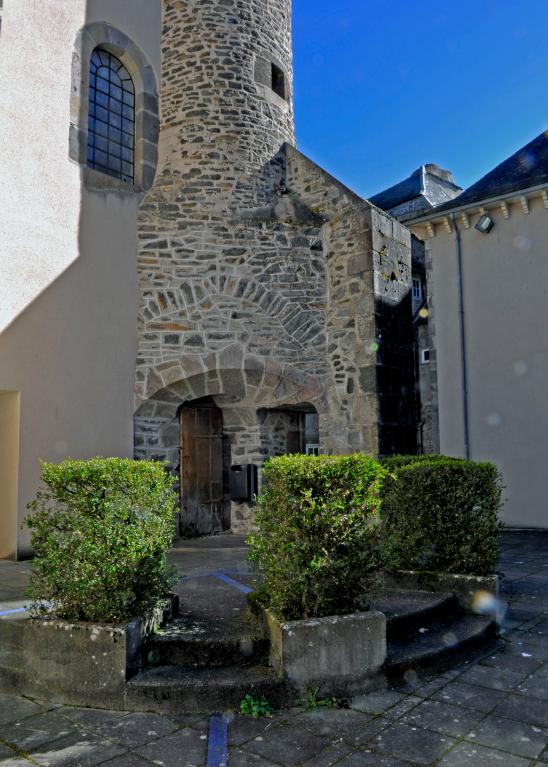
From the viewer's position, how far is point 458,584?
4.71 meters

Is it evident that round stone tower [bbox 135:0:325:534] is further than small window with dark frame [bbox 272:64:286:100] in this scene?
No

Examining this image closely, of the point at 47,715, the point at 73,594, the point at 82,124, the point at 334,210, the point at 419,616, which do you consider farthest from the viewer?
the point at 334,210

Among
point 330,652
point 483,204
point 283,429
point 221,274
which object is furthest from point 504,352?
point 330,652

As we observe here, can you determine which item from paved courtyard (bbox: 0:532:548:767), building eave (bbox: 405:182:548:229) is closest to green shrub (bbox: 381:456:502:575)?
paved courtyard (bbox: 0:532:548:767)

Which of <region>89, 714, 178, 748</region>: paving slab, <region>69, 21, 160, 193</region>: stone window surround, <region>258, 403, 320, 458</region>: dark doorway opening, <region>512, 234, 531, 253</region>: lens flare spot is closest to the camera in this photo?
<region>89, 714, 178, 748</region>: paving slab

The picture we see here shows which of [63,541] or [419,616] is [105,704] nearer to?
[63,541]

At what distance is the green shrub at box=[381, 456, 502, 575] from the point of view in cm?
482

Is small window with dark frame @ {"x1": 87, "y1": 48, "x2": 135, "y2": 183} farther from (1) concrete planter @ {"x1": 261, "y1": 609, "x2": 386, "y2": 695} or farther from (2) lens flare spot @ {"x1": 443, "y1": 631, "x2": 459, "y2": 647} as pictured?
(2) lens flare spot @ {"x1": 443, "y1": 631, "x2": 459, "y2": 647}

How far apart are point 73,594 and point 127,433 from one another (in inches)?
184

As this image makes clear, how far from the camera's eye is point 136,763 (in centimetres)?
268

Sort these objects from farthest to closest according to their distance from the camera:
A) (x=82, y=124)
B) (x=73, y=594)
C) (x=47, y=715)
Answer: (x=82, y=124) < (x=73, y=594) < (x=47, y=715)

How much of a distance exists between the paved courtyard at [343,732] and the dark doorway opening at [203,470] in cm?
561

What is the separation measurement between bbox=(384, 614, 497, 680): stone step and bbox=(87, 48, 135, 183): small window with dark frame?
7212mm

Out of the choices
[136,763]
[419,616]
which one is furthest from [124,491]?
[419,616]
